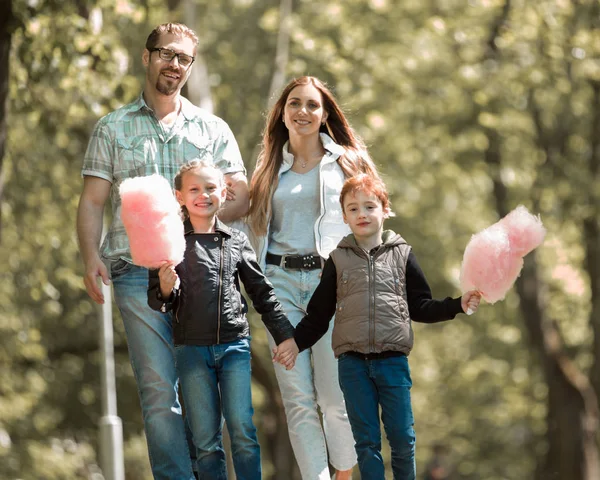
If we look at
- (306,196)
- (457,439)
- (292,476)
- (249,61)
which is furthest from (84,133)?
(457,439)

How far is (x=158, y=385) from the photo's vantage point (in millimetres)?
6191

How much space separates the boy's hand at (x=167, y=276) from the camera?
577cm

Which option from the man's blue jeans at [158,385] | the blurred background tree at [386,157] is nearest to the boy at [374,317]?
the man's blue jeans at [158,385]

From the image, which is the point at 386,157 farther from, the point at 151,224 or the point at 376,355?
the point at 151,224

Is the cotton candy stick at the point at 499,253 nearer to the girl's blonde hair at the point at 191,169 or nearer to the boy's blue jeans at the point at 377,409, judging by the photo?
the boy's blue jeans at the point at 377,409

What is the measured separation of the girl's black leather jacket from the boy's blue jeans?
1.94ft

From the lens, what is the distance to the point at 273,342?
6.57 meters

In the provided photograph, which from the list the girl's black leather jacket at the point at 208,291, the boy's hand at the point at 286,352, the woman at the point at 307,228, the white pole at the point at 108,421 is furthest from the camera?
the white pole at the point at 108,421

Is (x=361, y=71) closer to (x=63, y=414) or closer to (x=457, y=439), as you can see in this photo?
(x=63, y=414)

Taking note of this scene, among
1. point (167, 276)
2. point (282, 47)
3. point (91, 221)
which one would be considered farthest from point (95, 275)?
point (282, 47)

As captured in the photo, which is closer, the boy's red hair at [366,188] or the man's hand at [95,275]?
the man's hand at [95,275]

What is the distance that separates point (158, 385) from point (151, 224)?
903 mm

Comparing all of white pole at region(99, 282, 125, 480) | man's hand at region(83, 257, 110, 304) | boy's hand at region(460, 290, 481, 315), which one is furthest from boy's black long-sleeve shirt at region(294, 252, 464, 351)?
white pole at region(99, 282, 125, 480)

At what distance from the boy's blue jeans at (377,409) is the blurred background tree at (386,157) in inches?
264
